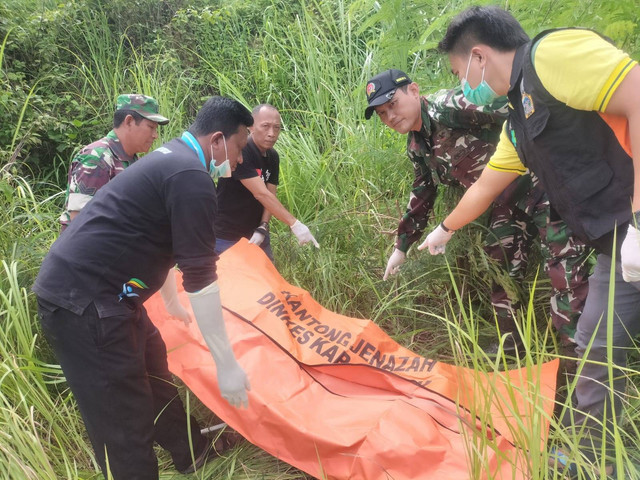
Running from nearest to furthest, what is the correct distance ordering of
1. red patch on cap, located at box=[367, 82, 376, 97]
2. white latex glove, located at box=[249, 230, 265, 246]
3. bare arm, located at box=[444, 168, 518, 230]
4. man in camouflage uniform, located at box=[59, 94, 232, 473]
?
bare arm, located at box=[444, 168, 518, 230]
man in camouflage uniform, located at box=[59, 94, 232, 473]
red patch on cap, located at box=[367, 82, 376, 97]
white latex glove, located at box=[249, 230, 265, 246]

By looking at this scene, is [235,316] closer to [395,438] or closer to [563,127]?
[395,438]

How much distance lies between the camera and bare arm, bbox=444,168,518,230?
198 centimetres

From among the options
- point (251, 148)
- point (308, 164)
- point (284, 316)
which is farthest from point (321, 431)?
point (308, 164)

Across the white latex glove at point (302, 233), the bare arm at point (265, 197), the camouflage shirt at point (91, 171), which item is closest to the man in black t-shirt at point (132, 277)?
the camouflage shirt at point (91, 171)

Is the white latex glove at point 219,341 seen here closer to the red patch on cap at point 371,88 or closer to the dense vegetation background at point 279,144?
the dense vegetation background at point 279,144

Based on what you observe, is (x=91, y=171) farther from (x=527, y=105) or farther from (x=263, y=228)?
(x=527, y=105)

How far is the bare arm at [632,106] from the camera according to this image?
1.29 metres

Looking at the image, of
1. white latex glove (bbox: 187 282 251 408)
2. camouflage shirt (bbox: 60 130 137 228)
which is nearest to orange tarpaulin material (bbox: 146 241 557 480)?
white latex glove (bbox: 187 282 251 408)

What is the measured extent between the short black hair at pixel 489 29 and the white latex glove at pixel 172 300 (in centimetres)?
161

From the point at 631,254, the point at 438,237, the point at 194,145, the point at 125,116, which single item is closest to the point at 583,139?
the point at 631,254

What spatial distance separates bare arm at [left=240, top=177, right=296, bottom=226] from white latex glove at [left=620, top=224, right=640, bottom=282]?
2.26m

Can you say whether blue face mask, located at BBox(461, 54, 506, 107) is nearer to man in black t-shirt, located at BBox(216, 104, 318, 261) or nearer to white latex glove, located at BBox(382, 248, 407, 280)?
white latex glove, located at BBox(382, 248, 407, 280)

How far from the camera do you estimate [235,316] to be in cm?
238

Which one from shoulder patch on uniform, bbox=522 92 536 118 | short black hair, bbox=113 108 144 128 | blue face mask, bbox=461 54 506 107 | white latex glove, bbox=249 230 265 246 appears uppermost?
shoulder patch on uniform, bbox=522 92 536 118
